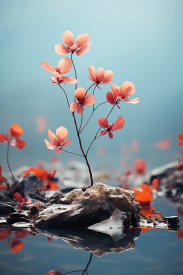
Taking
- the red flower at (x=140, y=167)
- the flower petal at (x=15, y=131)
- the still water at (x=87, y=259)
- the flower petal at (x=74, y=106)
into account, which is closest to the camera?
the still water at (x=87, y=259)

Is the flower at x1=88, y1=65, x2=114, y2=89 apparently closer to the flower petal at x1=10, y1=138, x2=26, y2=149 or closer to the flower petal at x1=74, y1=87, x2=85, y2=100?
the flower petal at x1=74, y1=87, x2=85, y2=100

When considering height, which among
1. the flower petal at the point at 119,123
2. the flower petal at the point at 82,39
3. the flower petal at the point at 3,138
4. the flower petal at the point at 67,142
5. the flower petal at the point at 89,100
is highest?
the flower petal at the point at 82,39

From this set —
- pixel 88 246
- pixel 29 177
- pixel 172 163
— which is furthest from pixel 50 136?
pixel 172 163

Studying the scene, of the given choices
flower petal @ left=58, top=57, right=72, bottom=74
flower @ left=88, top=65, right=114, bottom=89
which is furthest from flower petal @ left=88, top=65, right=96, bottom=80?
flower petal @ left=58, top=57, right=72, bottom=74

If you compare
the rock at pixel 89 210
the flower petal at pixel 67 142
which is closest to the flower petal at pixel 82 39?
the flower petal at pixel 67 142

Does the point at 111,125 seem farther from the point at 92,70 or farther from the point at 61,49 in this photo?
the point at 61,49

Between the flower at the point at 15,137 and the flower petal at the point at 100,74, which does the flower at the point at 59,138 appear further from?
the flower at the point at 15,137
